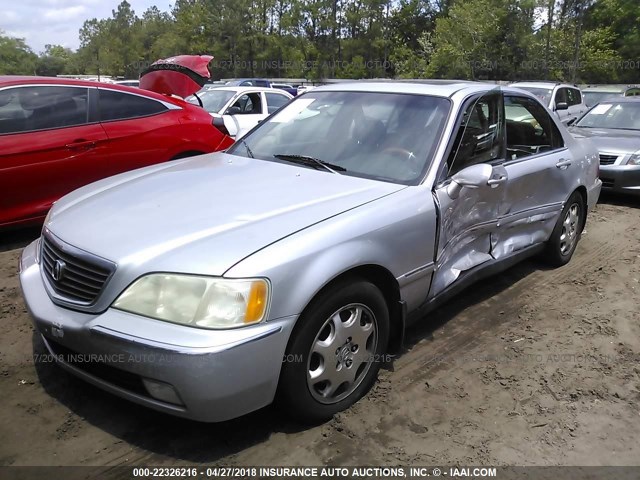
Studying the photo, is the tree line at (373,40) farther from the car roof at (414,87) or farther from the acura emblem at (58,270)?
the acura emblem at (58,270)

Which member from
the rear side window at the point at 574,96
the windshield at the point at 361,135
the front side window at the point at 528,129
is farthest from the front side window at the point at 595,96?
the windshield at the point at 361,135

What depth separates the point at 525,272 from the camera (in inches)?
195

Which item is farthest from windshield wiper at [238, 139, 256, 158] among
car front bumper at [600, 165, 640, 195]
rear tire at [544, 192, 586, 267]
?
car front bumper at [600, 165, 640, 195]

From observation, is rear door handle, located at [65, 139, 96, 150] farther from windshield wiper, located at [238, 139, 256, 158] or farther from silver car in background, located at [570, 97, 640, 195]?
silver car in background, located at [570, 97, 640, 195]

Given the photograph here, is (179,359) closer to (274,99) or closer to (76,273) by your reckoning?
(76,273)

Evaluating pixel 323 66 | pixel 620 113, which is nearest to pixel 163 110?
pixel 620 113

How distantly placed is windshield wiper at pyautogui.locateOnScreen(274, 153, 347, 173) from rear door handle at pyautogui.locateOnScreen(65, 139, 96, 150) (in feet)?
8.42

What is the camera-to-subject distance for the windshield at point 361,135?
11.0 feet

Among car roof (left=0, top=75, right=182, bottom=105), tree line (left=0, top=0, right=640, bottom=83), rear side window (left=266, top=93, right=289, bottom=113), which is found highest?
tree line (left=0, top=0, right=640, bottom=83)

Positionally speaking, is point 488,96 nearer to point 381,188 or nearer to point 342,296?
point 381,188

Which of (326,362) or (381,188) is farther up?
(381,188)

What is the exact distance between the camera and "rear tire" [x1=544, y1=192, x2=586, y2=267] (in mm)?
4828

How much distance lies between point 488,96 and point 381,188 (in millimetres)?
1391

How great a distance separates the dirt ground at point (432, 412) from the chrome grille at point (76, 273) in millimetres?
616
